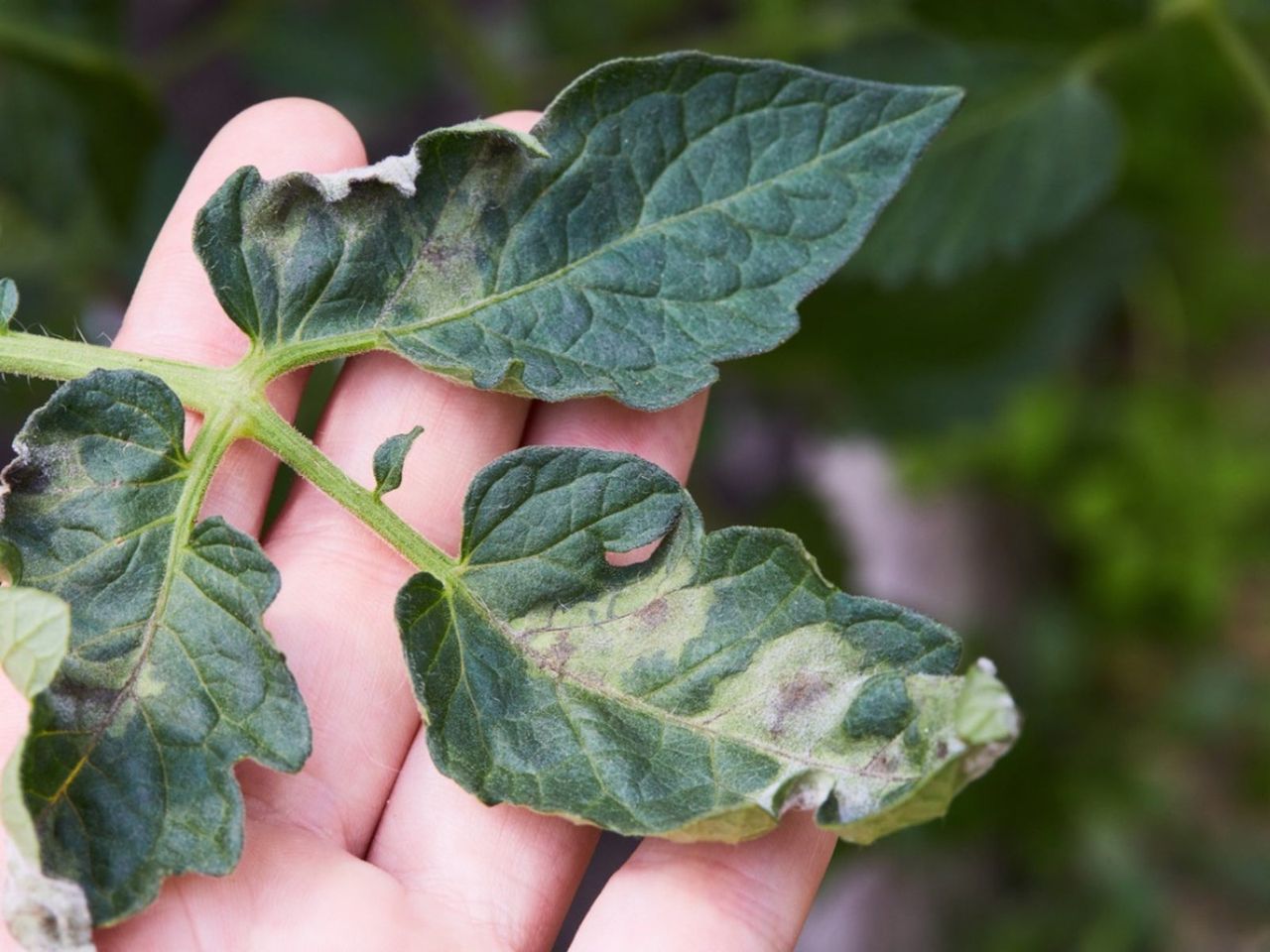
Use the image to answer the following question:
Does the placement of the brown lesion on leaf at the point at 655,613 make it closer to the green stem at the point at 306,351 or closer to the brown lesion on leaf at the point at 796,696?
the brown lesion on leaf at the point at 796,696

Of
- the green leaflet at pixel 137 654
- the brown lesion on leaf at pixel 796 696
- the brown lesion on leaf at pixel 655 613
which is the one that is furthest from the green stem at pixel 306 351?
the brown lesion on leaf at pixel 796 696

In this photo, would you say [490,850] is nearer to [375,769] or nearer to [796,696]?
[375,769]

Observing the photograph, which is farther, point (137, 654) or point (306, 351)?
point (306, 351)

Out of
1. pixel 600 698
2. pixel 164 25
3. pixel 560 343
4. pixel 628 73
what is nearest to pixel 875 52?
pixel 628 73

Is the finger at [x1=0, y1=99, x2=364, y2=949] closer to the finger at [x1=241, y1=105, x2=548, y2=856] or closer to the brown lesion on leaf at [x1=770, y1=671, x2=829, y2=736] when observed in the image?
the finger at [x1=241, y1=105, x2=548, y2=856]

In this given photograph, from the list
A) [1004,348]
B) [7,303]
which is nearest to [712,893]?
[7,303]
